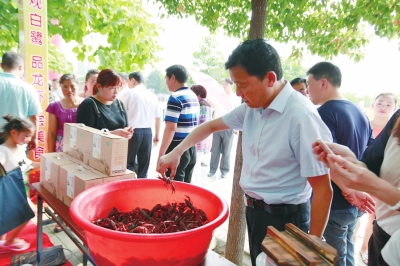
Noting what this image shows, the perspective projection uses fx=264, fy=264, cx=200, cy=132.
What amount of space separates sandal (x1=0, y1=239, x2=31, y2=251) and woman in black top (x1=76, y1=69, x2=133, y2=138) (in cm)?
141

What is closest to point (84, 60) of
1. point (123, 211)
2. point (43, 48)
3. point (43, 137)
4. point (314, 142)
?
point (43, 48)

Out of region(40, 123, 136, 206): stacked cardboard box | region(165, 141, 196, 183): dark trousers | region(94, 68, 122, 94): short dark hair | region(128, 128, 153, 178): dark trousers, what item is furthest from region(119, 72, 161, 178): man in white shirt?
region(40, 123, 136, 206): stacked cardboard box

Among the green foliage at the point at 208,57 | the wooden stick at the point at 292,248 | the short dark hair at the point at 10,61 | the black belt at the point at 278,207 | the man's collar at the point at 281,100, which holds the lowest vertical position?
the black belt at the point at 278,207

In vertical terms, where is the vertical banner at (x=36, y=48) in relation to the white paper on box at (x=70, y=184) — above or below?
above

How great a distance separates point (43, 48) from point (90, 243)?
12.8ft

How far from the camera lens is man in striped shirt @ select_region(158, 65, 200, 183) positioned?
3.37m

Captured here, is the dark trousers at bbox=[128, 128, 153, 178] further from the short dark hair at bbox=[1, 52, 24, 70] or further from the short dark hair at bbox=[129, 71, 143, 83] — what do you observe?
the short dark hair at bbox=[1, 52, 24, 70]

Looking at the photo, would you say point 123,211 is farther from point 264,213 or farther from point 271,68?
point 271,68

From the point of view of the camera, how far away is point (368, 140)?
2.30 metres

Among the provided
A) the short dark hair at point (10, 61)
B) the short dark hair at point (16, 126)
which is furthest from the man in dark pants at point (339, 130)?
the short dark hair at point (10, 61)

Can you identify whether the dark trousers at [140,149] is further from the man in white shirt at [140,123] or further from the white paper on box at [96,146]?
the white paper on box at [96,146]

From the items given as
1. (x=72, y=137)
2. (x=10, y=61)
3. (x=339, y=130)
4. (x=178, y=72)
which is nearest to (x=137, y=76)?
(x=178, y=72)

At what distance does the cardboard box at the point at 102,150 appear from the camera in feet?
5.84

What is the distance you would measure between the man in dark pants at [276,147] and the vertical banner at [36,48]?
3.68 meters
